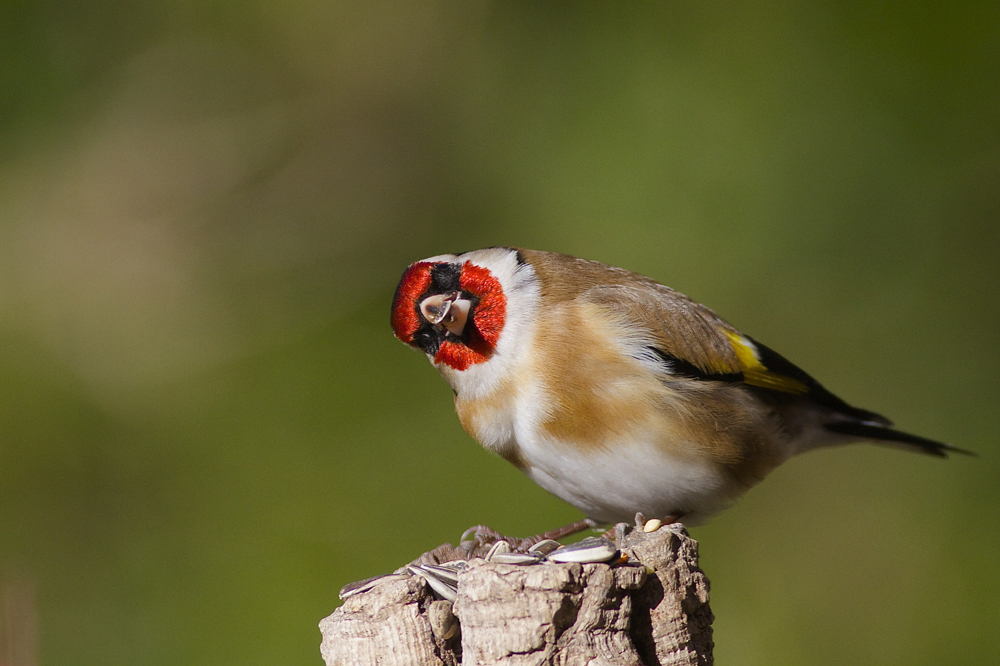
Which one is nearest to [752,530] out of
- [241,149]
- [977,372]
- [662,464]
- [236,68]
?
[977,372]

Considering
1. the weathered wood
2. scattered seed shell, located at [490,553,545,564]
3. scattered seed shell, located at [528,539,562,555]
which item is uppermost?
scattered seed shell, located at [528,539,562,555]

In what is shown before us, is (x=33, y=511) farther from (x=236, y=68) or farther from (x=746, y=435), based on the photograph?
(x=746, y=435)

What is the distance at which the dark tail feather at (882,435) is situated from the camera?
3.23m

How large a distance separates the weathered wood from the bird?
65cm

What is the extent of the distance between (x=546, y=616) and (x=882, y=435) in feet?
7.08

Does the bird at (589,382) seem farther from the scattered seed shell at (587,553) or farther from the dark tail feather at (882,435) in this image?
the scattered seed shell at (587,553)

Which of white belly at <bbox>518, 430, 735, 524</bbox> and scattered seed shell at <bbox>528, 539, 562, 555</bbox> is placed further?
white belly at <bbox>518, 430, 735, 524</bbox>

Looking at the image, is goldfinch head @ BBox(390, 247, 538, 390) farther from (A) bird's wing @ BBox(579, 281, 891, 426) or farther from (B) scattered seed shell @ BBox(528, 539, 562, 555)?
(B) scattered seed shell @ BBox(528, 539, 562, 555)

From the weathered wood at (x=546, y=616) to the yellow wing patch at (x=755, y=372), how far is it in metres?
1.19

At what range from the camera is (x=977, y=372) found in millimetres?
4652

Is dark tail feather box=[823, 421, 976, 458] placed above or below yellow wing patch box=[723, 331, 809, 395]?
below

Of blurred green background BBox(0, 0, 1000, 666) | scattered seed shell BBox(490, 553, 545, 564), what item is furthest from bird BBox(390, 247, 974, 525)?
blurred green background BBox(0, 0, 1000, 666)

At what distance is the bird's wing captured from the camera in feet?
9.03

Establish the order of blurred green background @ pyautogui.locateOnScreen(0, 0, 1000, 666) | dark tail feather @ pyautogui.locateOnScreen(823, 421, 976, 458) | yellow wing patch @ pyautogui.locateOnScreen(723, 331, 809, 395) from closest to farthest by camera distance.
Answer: yellow wing patch @ pyautogui.locateOnScreen(723, 331, 809, 395) < dark tail feather @ pyautogui.locateOnScreen(823, 421, 976, 458) < blurred green background @ pyautogui.locateOnScreen(0, 0, 1000, 666)
